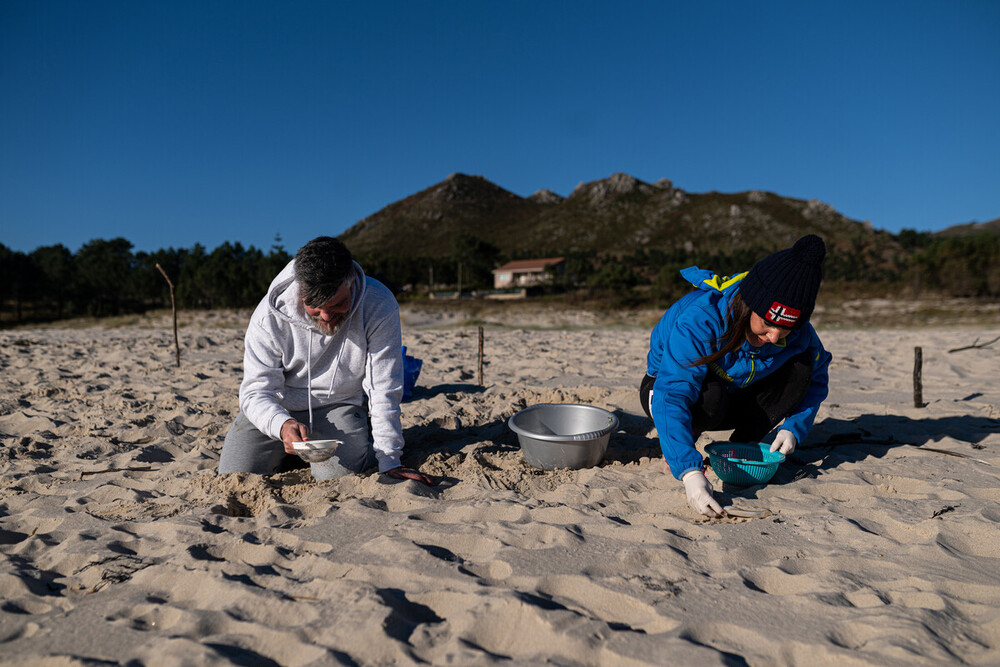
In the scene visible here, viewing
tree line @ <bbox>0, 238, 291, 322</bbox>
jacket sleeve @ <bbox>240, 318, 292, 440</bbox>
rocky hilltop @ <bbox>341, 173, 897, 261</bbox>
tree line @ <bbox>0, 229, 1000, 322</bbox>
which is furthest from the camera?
rocky hilltop @ <bbox>341, 173, 897, 261</bbox>

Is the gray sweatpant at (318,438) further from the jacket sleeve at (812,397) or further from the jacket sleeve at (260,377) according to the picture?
the jacket sleeve at (812,397)

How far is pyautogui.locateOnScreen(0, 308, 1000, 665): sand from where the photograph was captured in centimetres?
148

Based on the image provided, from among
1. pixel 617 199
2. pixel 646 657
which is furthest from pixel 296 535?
pixel 617 199

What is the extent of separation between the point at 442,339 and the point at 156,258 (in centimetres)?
2834

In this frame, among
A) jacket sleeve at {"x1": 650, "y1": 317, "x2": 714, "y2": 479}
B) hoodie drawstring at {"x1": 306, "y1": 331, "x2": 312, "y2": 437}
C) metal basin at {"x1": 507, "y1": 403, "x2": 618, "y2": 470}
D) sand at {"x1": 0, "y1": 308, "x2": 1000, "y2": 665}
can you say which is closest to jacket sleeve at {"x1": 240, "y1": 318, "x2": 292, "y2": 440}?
hoodie drawstring at {"x1": 306, "y1": 331, "x2": 312, "y2": 437}

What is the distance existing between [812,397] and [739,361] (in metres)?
0.56

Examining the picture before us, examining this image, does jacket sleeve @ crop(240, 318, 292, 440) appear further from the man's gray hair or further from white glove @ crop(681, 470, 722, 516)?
white glove @ crop(681, 470, 722, 516)

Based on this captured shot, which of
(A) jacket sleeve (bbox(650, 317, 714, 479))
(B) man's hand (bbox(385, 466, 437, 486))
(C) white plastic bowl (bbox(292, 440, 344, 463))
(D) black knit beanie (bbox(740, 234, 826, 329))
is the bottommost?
(B) man's hand (bbox(385, 466, 437, 486))

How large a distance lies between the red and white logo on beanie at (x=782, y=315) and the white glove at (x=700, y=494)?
2.17 ft

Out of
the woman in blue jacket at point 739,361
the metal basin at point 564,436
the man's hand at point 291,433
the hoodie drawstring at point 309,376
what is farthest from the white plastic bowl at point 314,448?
the woman in blue jacket at point 739,361

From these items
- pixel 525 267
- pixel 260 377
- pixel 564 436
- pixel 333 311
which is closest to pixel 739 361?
pixel 564 436

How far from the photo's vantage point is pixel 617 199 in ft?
262

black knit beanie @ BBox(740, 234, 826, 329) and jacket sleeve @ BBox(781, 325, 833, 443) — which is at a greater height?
black knit beanie @ BBox(740, 234, 826, 329)

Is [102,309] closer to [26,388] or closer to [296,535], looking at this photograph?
[26,388]
